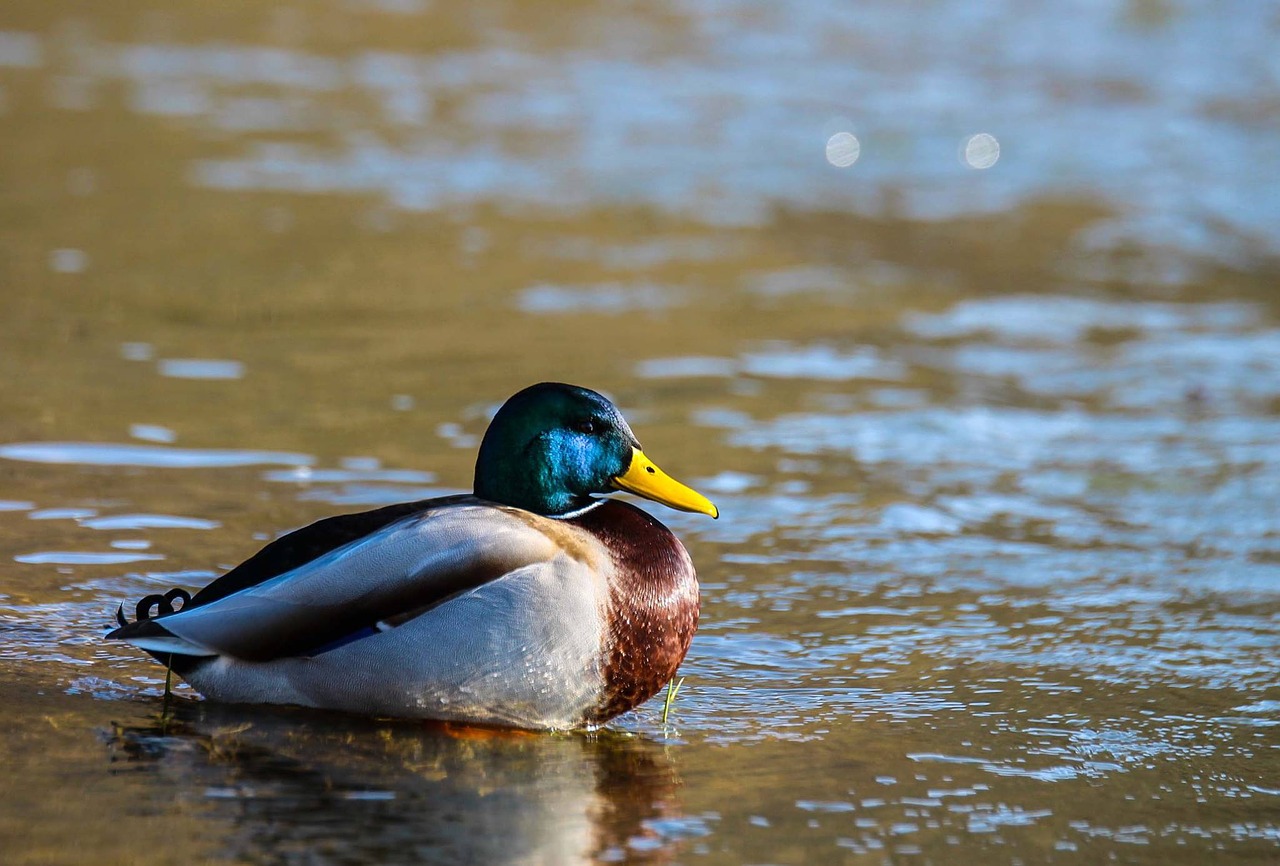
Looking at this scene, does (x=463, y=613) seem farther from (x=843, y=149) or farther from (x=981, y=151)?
(x=981, y=151)

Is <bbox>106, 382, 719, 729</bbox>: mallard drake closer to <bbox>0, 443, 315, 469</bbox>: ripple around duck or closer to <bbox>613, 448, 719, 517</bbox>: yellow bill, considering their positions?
<bbox>613, 448, 719, 517</bbox>: yellow bill

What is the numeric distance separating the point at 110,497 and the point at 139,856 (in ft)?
8.73

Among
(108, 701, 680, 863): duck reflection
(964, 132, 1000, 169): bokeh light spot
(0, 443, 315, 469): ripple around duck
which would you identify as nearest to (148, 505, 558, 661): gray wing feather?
(108, 701, 680, 863): duck reflection

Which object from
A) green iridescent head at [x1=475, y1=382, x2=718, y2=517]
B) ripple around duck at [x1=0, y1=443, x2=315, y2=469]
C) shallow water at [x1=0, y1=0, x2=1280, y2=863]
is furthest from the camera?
ripple around duck at [x1=0, y1=443, x2=315, y2=469]

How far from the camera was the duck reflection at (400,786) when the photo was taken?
11.7 ft

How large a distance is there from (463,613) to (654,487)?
2.09 ft

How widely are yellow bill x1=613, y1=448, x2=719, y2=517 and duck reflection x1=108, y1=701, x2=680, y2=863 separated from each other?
577mm

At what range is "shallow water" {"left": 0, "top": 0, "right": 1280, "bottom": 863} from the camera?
13.0 feet

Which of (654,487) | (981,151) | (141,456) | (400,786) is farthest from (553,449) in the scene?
(981,151)

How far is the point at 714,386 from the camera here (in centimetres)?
786

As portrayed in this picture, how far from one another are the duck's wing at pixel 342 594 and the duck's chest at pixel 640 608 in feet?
0.74

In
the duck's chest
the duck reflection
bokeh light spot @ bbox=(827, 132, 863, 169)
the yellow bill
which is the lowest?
the duck reflection

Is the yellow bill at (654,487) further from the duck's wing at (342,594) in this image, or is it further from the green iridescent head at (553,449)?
the duck's wing at (342,594)

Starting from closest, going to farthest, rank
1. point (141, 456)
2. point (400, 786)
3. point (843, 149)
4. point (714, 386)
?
point (400, 786), point (141, 456), point (714, 386), point (843, 149)
